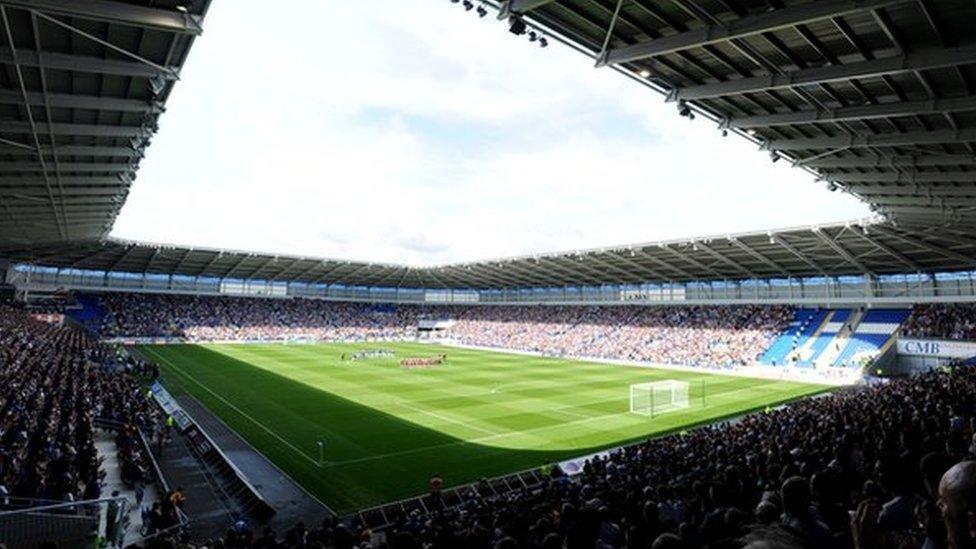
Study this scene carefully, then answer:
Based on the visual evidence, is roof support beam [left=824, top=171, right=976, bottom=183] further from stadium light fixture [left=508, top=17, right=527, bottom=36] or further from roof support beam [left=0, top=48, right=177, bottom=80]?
roof support beam [left=0, top=48, right=177, bottom=80]

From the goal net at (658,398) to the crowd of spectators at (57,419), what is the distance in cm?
2363

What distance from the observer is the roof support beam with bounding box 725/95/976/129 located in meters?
13.2

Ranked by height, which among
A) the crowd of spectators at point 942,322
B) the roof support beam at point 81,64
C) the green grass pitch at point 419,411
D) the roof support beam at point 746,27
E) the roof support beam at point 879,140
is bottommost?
the green grass pitch at point 419,411

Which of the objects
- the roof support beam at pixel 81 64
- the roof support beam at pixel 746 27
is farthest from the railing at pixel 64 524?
the roof support beam at pixel 746 27

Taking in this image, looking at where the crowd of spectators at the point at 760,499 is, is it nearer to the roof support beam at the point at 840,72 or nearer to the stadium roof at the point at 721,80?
the roof support beam at the point at 840,72

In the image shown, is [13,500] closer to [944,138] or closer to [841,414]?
[841,414]

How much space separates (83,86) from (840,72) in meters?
18.9

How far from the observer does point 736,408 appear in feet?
104

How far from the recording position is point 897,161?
18750 mm

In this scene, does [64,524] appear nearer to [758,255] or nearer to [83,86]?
[83,86]

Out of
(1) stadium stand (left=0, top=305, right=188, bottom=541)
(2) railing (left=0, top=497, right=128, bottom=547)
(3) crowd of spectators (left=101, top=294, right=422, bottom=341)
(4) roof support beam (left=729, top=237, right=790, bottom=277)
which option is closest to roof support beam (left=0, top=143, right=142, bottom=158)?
(1) stadium stand (left=0, top=305, right=188, bottom=541)

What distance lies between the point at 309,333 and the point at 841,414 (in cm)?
6723

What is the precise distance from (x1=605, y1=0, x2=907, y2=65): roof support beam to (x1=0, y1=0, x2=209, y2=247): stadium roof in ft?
30.1

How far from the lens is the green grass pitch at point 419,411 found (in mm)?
20469
